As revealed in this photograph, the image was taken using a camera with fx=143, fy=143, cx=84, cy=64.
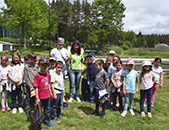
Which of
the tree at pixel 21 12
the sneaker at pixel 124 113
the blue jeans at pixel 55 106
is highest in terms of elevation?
the tree at pixel 21 12

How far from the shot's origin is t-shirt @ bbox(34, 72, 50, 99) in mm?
3191

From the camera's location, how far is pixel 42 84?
3.24m

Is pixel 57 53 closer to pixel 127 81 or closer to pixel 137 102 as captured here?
pixel 127 81

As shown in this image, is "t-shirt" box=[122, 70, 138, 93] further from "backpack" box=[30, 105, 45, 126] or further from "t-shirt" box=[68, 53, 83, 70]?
"backpack" box=[30, 105, 45, 126]

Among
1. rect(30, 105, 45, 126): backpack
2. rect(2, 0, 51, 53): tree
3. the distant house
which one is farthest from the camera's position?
the distant house

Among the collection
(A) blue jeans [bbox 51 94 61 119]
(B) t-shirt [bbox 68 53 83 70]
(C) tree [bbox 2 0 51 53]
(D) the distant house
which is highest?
(C) tree [bbox 2 0 51 53]

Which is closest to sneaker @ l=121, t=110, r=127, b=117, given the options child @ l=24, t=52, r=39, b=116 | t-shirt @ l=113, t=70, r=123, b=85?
t-shirt @ l=113, t=70, r=123, b=85

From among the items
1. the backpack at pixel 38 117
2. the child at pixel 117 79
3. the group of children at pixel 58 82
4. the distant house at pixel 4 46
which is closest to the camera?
the backpack at pixel 38 117

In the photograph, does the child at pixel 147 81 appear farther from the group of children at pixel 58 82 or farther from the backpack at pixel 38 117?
the backpack at pixel 38 117

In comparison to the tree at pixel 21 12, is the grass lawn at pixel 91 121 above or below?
below

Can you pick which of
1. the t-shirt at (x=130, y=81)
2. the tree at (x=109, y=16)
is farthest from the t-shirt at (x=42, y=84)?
the tree at (x=109, y=16)

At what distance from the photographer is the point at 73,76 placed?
505 centimetres

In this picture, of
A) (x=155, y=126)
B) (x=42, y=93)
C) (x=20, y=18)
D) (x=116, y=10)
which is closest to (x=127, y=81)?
(x=155, y=126)

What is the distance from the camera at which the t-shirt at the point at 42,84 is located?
10.5 feet
